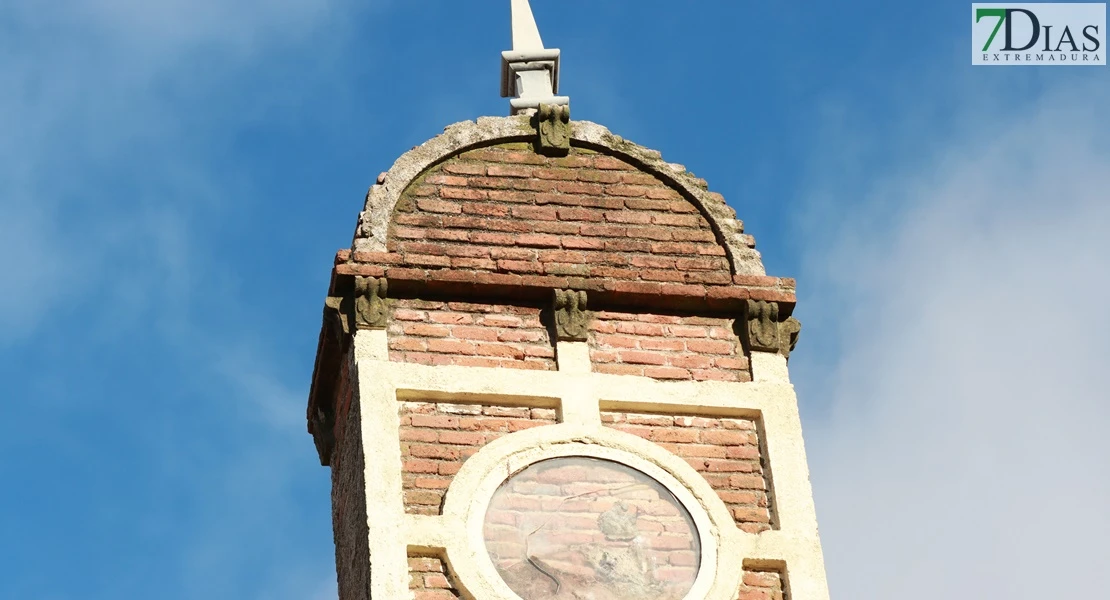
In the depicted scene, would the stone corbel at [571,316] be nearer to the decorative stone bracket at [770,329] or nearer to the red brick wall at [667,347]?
the red brick wall at [667,347]

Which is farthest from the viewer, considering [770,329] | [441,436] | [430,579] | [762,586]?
[770,329]

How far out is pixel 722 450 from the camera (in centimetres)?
1598

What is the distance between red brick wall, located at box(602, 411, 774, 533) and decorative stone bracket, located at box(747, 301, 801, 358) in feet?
1.96

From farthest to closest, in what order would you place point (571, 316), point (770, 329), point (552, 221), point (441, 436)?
point (552, 221) < point (770, 329) < point (571, 316) < point (441, 436)

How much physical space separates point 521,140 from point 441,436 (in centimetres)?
278

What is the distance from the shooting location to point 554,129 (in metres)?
17.5

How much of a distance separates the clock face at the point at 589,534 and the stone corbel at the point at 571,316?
3.04ft

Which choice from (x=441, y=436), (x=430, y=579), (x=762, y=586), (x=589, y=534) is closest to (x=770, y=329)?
(x=762, y=586)

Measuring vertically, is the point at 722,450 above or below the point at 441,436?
below

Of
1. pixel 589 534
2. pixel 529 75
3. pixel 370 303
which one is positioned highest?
pixel 529 75

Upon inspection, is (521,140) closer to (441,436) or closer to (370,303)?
(370,303)

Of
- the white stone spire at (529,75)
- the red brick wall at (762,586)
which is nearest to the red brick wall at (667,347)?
the red brick wall at (762,586)

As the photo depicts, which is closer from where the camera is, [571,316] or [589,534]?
[589,534]

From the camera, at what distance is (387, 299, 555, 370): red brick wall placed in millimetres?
16031
